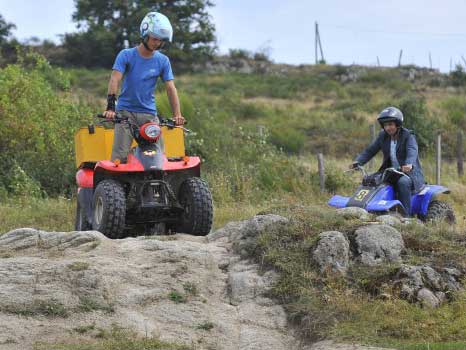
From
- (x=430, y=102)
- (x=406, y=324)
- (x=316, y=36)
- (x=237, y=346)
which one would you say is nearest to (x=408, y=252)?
(x=406, y=324)

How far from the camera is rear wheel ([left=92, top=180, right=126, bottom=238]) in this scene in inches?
372

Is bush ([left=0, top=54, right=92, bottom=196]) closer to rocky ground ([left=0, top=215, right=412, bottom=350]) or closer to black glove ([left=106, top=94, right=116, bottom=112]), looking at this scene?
black glove ([left=106, top=94, right=116, bottom=112])

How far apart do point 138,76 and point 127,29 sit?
41.2 meters

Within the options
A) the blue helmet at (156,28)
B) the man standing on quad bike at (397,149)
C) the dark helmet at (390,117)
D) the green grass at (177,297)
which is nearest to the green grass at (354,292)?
the green grass at (177,297)

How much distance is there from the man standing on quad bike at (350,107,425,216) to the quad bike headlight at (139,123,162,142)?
9.97ft

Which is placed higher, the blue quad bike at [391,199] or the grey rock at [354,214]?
the grey rock at [354,214]

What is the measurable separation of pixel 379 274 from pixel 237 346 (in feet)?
4.77

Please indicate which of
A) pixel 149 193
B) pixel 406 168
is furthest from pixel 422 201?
pixel 149 193

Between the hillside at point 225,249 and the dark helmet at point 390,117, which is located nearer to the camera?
the hillside at point 225,249

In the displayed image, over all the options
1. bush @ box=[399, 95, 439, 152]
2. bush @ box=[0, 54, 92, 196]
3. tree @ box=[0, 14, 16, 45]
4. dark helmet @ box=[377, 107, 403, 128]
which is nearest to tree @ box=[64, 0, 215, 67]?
tree @ box=[0, 14, 16, 45]

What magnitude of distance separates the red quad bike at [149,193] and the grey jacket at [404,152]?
110 inches

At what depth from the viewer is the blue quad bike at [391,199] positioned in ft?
36.4

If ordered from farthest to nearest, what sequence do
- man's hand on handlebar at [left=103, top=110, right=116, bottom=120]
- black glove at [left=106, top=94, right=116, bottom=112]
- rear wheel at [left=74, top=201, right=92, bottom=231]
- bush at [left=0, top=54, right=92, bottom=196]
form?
bush at [left=0, top=54, right=92, bottom=196], rear wheel at [left=74, top=201, right=92, bottom=231], black glove at [left=106, top=94, right=116, bottom=112], man's hand on handlebar at [left=103, top=110, right=116, bottom=120]

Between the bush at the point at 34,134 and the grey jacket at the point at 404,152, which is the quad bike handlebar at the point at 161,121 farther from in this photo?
the bush at the point at 34,134
